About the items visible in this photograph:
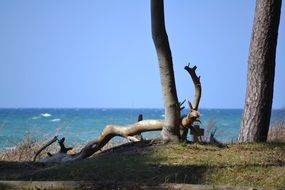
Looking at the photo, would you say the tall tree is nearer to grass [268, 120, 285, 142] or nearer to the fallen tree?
the fallen tree

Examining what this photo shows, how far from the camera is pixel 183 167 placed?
7918 mm

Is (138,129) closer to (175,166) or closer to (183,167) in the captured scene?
(175,166)

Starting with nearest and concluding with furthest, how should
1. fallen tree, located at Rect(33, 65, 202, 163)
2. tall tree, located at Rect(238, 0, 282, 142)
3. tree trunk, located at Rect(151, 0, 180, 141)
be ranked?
1. tree trunk, located at Rect(151, 0, 180, 141)
2. fallen tree, located at Rect(33, 65, 202, 163)
3. tall tree, located at Rect(238, 0, 282, 142)

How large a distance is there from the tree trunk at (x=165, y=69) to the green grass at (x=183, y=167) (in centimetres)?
43

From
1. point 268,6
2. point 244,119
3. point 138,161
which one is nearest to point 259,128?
point 244,119

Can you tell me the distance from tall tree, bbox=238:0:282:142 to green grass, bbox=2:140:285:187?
3.59ft

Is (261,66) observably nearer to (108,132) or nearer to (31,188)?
(108,132)

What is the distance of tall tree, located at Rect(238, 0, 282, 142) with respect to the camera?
35.4 feet

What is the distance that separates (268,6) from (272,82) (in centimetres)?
137

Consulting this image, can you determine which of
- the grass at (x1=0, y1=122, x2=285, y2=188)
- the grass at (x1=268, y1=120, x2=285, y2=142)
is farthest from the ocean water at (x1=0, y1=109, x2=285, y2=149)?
the grass at (x1=0, y1=122, x2=285, y2=188)

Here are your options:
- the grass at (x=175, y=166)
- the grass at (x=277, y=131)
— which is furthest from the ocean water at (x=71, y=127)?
the grass at (x=175, y=166)

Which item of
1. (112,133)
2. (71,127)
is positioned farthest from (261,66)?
(71,127)

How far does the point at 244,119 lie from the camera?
11.0 meters

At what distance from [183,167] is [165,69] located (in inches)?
100
